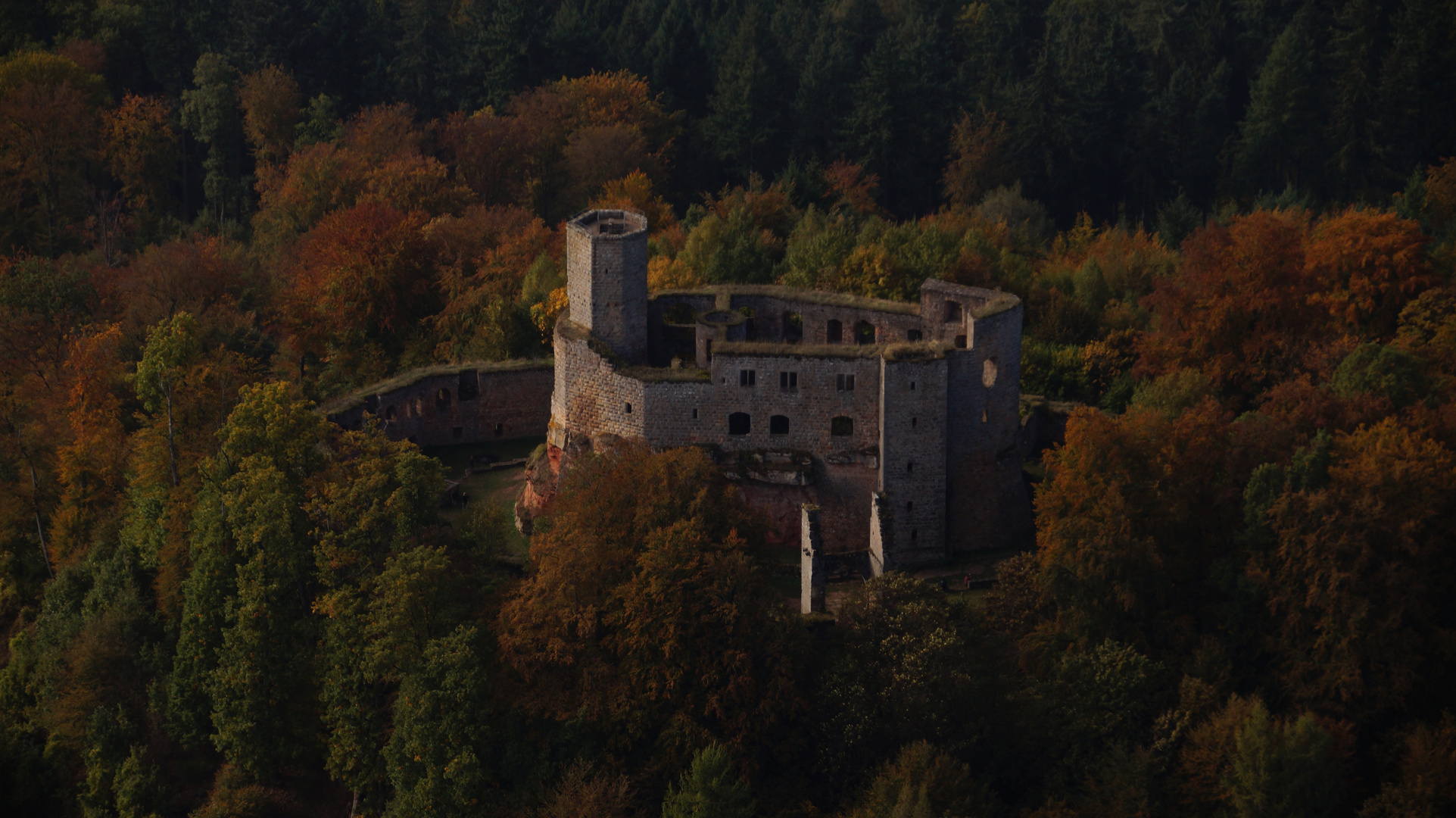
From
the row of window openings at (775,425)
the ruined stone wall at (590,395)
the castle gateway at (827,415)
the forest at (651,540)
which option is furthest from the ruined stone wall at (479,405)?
the row of window openings at (775,425)

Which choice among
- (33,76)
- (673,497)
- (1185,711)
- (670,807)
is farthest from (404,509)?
(33,76)

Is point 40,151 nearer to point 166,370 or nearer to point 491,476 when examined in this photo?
point 166,370

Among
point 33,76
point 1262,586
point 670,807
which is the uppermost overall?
point 33,76

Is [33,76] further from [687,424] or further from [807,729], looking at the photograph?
[807,729]

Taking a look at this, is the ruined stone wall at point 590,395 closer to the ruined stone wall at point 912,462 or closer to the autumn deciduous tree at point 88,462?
the ruined stone wall at point 912,462

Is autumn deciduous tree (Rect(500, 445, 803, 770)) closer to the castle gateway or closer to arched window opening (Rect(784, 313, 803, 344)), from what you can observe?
the castle gateway

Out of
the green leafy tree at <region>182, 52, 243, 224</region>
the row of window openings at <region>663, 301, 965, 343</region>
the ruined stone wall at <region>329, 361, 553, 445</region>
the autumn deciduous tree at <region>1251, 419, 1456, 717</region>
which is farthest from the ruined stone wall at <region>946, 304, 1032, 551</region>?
the green leafy tree at <region>182, 52, 243, 224</region>
